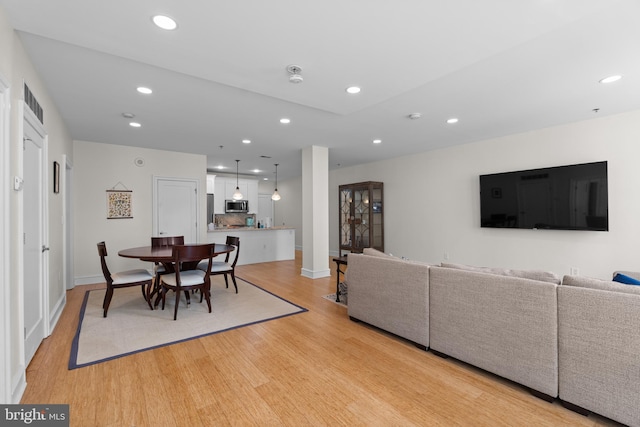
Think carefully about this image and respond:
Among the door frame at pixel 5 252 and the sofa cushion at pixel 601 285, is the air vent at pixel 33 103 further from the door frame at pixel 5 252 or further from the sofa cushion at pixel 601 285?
the sofa cushion at pixel 601 285

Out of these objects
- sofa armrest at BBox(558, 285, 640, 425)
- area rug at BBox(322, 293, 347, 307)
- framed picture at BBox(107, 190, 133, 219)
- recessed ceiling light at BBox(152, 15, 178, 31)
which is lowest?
area rug at BBox(322, 293, 347, 307)

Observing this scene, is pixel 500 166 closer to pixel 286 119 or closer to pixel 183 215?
pixel 286 119

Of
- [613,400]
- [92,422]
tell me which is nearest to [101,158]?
[92,422]

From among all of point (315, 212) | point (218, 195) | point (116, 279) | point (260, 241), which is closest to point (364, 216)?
point (315, 212)

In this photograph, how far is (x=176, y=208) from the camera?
5816 mm

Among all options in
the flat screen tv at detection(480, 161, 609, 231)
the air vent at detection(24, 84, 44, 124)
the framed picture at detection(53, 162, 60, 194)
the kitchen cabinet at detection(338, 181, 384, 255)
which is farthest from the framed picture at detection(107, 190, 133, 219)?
the flat screen tv at detection(480, 161, 609, 231)

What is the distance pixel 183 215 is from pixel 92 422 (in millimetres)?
4647

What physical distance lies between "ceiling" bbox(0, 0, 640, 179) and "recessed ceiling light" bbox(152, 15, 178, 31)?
4cm

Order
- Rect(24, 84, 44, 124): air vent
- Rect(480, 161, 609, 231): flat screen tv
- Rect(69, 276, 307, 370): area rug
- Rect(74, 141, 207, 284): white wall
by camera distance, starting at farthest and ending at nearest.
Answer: Rect(74, 141, 207, 284): white wall → Rect(480, 161, 609, 231): flat screen tv → Rect(69, 276, 307, 370): area rug → Rect(24, 84, 44, 124): air vent

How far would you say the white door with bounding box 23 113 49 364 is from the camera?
90.1 inches

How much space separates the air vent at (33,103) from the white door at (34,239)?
155mm

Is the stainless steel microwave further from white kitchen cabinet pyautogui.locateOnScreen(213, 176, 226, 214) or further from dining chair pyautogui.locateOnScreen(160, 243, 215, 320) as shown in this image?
dining chair pyautogui.locateOnScreen(160, 243, 215, 320)

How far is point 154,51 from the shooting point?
2150 millimetres

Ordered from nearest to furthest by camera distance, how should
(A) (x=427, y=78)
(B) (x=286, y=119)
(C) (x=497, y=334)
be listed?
1. (C) (x=497, y=334)
2. (A) (x=427, y=78)
3. (B) (x=286, y=119)
